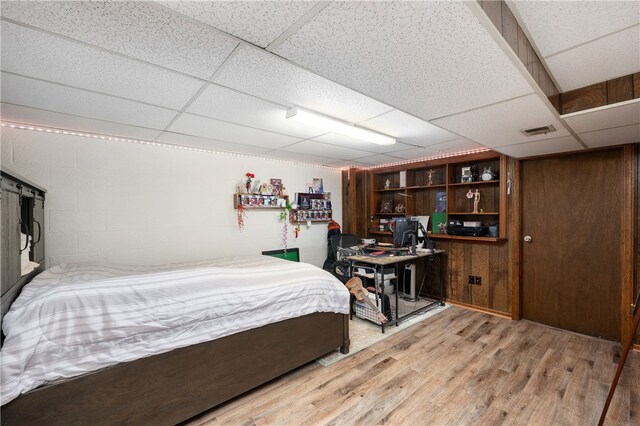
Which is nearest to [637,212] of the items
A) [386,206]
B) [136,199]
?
[386,206]

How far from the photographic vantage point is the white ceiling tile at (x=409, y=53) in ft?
3.44

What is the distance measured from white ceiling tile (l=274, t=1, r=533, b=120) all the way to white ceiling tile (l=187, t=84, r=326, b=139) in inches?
29.9

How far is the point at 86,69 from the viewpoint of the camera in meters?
1.59

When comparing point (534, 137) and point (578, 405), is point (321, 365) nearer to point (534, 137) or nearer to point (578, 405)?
point (578, 405)

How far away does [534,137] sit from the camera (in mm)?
2568

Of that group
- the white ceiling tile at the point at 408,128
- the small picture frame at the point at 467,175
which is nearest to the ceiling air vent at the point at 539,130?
the white ceiling tile at the point at 408,128

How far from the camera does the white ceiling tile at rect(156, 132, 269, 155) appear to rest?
3040mm

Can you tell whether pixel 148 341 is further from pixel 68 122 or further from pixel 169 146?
pixel 169 146

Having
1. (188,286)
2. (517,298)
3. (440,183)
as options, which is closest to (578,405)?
(517,298)

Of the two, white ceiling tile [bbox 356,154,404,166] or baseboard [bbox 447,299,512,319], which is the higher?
white ceiling tile [bbox 356,154,404,166]

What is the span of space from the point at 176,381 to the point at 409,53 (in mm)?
2284

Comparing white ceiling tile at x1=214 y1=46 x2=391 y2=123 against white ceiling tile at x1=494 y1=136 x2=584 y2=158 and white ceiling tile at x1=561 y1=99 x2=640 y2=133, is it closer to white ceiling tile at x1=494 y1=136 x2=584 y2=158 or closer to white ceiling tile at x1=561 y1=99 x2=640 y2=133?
white ceiling tile at x1=561 y1=99 x2=640 y2=133

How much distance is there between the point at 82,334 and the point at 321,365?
1.78m

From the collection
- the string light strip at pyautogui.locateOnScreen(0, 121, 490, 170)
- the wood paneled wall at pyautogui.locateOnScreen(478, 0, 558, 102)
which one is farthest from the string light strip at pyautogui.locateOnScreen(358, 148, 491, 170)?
the wood paneled wall at pyautogui.locateOnScreen(478, 0, 558, 102)
